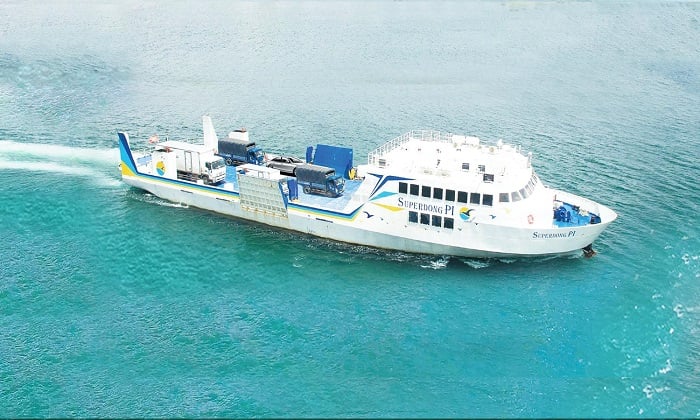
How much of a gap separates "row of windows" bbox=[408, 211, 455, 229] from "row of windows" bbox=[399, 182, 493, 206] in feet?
5.55

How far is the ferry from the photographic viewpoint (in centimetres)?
5119

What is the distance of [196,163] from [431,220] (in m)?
26.5

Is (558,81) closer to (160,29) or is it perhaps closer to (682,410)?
(682,410)

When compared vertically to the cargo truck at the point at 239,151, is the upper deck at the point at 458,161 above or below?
above

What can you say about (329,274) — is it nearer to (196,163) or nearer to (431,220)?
(431,220)

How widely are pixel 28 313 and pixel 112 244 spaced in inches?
449

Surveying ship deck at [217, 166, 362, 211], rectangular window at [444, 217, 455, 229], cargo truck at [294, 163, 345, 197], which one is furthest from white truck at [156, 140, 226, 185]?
A: rectangular window at [444, 217, 455, 229]

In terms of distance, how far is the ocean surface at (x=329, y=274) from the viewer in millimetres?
37844

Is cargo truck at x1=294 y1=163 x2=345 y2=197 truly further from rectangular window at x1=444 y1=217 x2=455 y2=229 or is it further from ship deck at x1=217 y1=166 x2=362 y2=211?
rectangular window at x1=444 y1=217 x2=455 y2=229

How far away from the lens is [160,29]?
147 metres

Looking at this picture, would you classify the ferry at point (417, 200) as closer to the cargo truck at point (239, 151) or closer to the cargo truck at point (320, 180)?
the cargo truck at point (320, 180)

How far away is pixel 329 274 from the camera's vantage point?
2014 inches

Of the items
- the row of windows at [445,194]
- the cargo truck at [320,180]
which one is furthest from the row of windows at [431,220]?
the cargo truck at [320,180]

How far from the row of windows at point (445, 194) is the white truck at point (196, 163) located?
68.5 feet
